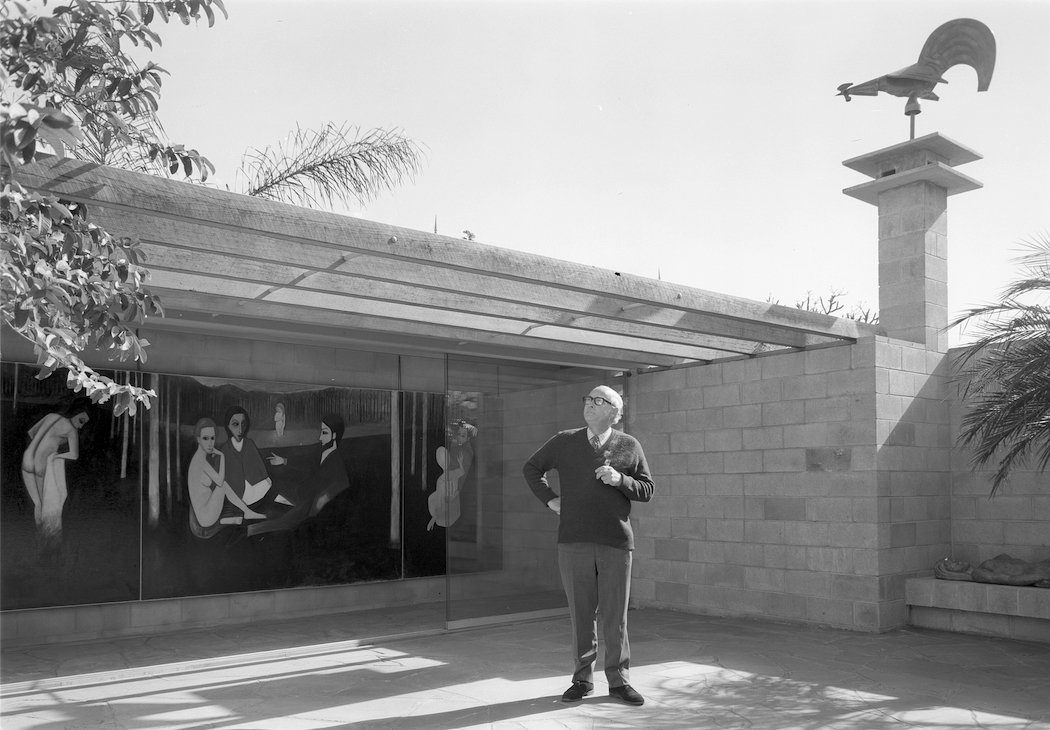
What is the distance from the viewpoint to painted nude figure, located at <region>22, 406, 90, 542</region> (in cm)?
737

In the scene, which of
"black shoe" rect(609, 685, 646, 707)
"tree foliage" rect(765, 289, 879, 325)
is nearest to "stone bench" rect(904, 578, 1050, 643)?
"black shoe" rect(609, 685, 646, 707)

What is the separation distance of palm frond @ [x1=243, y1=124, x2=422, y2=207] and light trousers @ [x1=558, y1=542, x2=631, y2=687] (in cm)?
617

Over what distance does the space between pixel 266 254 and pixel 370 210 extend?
5.17 metres

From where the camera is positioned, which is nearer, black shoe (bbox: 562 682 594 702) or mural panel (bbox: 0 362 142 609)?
black shoe (bbox: 562 682 594 702)

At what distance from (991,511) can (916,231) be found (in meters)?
2.58

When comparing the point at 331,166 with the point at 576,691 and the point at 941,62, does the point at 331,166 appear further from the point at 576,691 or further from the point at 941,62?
the point at 576,691

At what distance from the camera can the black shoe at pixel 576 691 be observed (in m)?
5.05

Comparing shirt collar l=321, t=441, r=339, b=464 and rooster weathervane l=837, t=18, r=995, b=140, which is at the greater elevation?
rooster weathervane l=837, t=18, r=995, b=140

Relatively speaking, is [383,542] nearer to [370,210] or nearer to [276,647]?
[276,647]

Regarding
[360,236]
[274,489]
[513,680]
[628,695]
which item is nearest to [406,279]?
[360,236]

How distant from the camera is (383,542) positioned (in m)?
9.42

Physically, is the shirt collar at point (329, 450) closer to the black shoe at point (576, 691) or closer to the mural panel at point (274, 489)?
the mural panel at point (274, 489)

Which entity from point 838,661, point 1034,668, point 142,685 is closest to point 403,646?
point 142,685

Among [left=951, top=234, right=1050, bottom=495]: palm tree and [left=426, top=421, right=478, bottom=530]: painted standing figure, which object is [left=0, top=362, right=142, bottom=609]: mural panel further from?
[left=951, top=234, right=1050, bottom=495]: palm tree
